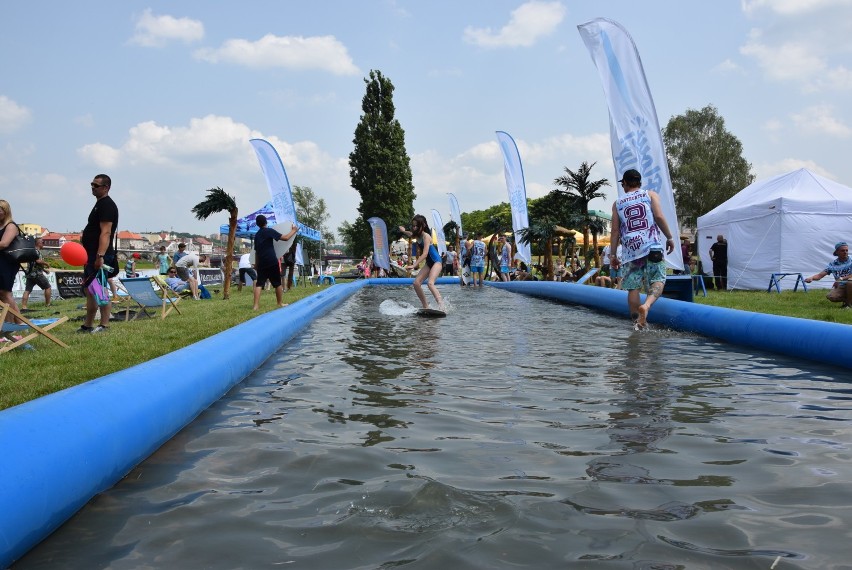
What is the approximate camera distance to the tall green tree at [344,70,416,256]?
48750mm

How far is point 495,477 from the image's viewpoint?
8.91 ft

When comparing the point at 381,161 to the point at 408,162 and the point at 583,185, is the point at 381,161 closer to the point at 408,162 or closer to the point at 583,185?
the point at 408,162

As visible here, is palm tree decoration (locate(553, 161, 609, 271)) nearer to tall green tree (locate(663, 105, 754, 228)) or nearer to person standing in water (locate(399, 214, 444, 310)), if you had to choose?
person standing in water (locate(399, 214, 444, 310))

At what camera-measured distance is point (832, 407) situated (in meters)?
3.91

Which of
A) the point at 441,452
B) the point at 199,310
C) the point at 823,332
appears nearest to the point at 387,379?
the point at 441,452

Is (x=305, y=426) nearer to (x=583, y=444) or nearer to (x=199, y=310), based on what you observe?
(x=583, y=444)

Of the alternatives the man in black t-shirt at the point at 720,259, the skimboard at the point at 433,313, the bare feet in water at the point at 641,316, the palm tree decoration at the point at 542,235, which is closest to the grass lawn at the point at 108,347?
the bare feet in water at the point at 641,316

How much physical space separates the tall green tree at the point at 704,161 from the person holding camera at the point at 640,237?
44981mm

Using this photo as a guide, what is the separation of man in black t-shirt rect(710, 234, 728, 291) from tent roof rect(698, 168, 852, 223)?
54.7 inches

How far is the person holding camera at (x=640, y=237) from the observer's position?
7.31 metres

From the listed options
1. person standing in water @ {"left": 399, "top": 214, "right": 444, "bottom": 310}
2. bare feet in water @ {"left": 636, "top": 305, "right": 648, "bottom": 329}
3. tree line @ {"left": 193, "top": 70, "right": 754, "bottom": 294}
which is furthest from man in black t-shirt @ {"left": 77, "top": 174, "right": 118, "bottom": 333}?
tree line @ {"left": 193, "top": 70, "right": 754, "bottom": 294}

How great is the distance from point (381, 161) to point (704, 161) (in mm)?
24477

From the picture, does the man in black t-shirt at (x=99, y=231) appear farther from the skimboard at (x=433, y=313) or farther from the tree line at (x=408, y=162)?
the tree line at (x=408, y=162)

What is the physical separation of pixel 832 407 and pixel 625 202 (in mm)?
4010
